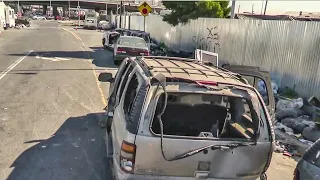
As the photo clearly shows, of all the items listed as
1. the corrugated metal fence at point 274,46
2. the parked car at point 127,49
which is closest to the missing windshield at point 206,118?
the corrugated metal fence at point 274,46

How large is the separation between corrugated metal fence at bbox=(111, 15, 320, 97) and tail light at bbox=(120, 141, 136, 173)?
766cm

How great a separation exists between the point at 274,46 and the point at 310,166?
9434 millimetres

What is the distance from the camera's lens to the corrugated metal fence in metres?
10.3

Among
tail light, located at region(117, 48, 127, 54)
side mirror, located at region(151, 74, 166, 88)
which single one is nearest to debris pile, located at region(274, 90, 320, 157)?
side mirror, located at region(151, 74, 166, 88)

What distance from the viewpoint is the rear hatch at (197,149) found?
3516 mm

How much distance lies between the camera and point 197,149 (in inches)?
140

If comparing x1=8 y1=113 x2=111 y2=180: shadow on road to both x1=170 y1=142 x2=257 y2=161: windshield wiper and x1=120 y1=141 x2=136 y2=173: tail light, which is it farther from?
x1=170 y1=142 x2=257 y2=161: windshield wiper

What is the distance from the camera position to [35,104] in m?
9.19

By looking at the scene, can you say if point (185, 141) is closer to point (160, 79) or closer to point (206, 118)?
point (160, 79)

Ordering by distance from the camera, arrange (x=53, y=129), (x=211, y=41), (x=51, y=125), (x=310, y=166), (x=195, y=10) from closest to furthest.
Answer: (x=310, y=166) → (x=53, y=129) → (x=51, y=125) → (x=211, y=41) → (x=195, y=10)

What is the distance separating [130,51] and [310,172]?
14.9 metres

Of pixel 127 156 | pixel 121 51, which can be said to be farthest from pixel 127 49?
pixel 127 156

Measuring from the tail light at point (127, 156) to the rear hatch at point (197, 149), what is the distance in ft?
0.17

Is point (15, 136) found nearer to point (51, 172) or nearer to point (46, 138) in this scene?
point (46, 138)
